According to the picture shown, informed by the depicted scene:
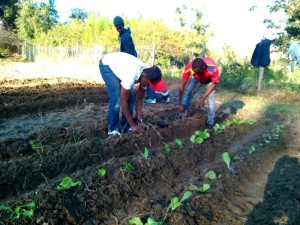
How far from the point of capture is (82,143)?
168 inches

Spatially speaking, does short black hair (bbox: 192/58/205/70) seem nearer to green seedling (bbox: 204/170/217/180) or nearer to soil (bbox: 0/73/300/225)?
soil (bbox: 0/73/300/225)

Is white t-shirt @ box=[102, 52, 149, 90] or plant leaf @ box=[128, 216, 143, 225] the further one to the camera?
white t-shirt @ box=[102, 52, 149, 90]

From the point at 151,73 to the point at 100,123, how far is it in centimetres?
210

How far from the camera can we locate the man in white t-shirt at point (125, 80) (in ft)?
13.0

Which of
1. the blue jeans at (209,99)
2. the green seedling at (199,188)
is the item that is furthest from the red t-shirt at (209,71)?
the green seedling at (199,188)

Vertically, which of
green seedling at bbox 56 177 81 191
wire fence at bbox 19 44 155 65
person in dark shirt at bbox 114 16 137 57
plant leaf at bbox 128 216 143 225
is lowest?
wire fence at bbox 19 44 155 65

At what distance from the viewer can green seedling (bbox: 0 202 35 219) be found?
2.46m

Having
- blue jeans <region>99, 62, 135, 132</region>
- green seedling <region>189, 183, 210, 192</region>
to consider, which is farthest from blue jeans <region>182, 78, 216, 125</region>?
green seedling <region>189, 183, 210, 192</region>

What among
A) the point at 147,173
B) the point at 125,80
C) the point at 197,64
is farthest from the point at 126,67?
the point at 147,173

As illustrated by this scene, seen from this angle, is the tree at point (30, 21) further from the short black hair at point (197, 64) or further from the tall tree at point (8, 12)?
the short black hair at point (197, 64)

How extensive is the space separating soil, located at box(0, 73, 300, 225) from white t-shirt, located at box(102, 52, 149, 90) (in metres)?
0.97

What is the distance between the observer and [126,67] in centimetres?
414

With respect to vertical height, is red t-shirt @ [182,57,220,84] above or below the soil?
above

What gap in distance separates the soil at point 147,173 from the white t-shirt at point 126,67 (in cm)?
97
